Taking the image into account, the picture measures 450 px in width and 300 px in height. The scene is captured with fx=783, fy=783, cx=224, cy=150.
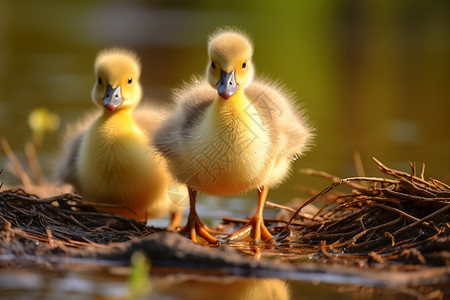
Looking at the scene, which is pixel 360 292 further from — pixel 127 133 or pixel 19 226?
pixel 127 133

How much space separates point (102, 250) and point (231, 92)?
3.95ft

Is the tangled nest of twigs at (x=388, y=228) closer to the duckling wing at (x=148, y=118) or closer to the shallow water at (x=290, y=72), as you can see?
the shallow water at (x=290, y=72)

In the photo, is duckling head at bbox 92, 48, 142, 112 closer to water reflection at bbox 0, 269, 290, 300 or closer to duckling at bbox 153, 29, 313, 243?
duckling at bbox 153, 29, 313, 243

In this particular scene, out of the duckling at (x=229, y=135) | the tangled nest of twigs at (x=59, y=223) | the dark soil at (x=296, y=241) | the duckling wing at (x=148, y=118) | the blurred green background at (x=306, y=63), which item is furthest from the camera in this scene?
the blurred green background at (x=306, y=63)

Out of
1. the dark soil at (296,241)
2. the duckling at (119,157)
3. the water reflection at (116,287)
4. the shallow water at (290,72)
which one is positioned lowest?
the water reflection at (116,287)

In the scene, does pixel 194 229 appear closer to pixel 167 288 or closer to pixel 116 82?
pixel 116 82

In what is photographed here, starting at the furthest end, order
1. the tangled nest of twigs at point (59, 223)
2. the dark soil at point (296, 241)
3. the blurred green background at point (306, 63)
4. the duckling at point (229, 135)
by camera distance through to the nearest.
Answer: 1. the blurred green background at point (306, 63)
2. the duckling at point (229, 135)
3. the tangled nest of twigs at point (59, 223)
4. the dark soil at point (296, 241)

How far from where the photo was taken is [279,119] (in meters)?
4.60

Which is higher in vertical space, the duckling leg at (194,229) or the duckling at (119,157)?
the duckling at (119,157)

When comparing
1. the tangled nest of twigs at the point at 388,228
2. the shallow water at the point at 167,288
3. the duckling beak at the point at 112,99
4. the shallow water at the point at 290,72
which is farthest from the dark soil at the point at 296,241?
the duckling beak at the point at 112,99

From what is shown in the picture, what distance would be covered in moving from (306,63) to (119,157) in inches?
469

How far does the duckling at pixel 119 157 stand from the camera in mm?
4945

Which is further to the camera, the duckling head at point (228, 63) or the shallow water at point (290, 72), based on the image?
the shallow water at point (290, 72)

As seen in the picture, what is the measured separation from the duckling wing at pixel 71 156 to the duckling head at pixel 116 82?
404mm
